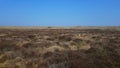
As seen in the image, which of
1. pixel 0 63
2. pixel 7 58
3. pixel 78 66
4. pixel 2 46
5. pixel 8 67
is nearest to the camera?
pixel 78 66

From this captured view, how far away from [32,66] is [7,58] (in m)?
2.83

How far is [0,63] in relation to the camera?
10.9 metres

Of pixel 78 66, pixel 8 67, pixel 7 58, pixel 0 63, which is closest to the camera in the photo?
pixel 78 66

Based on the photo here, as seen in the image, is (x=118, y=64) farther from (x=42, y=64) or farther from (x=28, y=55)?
(x=28, y=55)

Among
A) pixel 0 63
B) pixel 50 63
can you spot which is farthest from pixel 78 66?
pixel 0 63

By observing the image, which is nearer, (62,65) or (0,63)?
(62,65)

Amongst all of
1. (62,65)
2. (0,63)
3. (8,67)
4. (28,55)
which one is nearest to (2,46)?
(28,55)

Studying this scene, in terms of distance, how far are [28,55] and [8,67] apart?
2932mm

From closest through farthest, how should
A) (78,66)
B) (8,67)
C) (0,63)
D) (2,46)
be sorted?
(78,66), (8,67), (0,63), (2,46)

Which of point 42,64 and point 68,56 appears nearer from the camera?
point 42,64

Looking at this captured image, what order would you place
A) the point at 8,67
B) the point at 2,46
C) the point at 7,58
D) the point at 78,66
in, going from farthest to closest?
the point at 2,46 < the point at 7,58 < the point at 8,67 < the point at 78,66

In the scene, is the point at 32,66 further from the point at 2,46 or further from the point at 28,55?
the point at 2,46

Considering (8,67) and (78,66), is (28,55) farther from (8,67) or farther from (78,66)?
(78,66)

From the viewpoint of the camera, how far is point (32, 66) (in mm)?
9812
